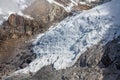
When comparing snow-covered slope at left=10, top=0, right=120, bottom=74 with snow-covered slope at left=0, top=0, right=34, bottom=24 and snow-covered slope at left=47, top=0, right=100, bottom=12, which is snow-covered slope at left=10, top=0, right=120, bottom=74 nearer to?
snow-covered slope at left=47, top=0, right=100, bottom=12

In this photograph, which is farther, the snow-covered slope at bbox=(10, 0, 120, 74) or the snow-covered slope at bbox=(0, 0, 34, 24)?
the snow-covered slope at bbox=(0, 0, 34, 24)

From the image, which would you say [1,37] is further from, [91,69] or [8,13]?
[91,69]

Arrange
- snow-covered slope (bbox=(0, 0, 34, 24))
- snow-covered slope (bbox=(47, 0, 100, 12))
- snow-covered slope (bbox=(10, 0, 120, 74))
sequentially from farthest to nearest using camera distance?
snow-covered slope (bbox=(47, 0, 100, 12))
snow-covered slope (bbox=(0, 0, 34, 24))
snow-covered slope (bbox=(10, 0, 120, 74))

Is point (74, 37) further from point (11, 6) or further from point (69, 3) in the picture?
point (11, 6)

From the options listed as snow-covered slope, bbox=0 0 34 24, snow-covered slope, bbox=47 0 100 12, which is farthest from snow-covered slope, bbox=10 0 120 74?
snow-covered slope, bbox=0 0 34 24

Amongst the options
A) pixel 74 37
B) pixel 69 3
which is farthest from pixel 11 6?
pixel 74 37

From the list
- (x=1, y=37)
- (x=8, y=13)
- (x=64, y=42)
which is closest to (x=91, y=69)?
(x=64, y=42)

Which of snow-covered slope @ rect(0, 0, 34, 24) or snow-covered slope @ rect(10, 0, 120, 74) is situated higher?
snow-covered slope @ rect(0, 0, 34, 24)
